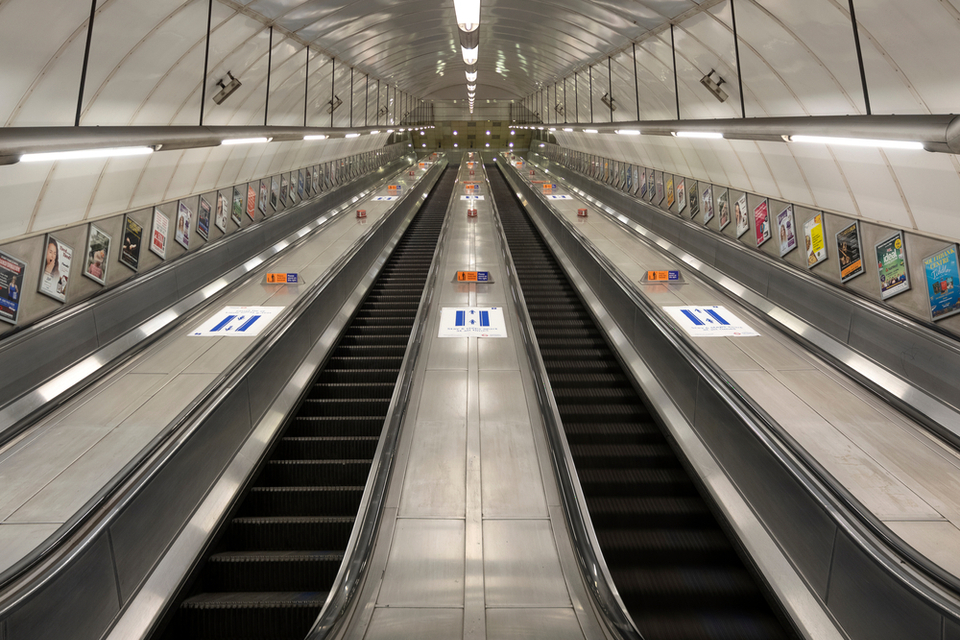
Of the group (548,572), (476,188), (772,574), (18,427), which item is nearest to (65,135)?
(18,427)

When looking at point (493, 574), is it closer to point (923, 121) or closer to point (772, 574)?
point (772, 574)

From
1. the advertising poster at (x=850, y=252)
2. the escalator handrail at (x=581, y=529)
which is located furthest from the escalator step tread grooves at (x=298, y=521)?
the advertising poster at (x=850, y=252)

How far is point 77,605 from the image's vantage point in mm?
2816

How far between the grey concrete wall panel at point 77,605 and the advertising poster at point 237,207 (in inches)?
416

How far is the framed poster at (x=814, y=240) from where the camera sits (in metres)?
8.15

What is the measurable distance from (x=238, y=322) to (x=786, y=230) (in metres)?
8.62

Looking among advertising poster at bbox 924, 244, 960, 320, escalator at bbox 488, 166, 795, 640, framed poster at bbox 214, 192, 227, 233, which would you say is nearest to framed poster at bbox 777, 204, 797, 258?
advertising poster at bbox 924, 244, 960, 320

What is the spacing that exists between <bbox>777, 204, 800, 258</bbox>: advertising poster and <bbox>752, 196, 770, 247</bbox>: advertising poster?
1.20ft

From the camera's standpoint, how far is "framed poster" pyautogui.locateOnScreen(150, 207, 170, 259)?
900 centimetres

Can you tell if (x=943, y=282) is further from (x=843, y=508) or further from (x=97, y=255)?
(x=97, y=255)

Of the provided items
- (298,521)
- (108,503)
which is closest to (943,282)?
(298,521)

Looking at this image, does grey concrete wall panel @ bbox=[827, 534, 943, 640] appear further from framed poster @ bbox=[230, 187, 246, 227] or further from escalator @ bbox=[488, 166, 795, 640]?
framed poster @ bbox=[230, 187, 246, 227]

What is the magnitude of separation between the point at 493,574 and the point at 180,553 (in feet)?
6.94

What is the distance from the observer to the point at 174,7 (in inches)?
263
